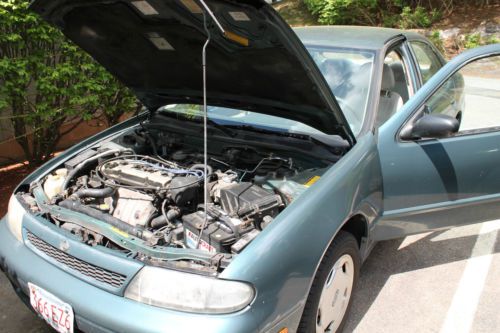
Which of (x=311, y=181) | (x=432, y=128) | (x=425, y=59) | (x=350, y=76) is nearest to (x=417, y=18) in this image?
(x=425, y=59)

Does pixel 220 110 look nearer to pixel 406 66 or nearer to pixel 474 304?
pixel 406 66

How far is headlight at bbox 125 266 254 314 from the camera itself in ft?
5.44

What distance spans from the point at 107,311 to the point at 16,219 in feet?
3.17

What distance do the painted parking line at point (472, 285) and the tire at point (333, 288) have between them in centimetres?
65

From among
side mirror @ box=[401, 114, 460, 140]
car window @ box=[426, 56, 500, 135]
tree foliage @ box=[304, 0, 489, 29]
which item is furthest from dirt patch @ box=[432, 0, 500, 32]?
side mirror @ box=[401, 114, 460, 140]

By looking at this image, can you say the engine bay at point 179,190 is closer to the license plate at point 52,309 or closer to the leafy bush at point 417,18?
the license plate at point 52,309

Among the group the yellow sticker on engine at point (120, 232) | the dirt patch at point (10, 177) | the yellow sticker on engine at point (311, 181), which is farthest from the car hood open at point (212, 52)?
the dirt patch at point (10, 177)

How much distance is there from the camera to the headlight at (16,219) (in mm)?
2275

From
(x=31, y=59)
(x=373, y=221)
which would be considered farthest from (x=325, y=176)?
(x=31, y=59)

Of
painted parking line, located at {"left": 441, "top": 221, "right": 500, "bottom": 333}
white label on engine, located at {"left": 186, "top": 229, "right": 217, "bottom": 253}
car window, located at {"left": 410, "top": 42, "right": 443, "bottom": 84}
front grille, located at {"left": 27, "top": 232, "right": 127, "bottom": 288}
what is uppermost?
car window, located at {"left": 410, "top": 42, "right": 443, "bottom": 84}

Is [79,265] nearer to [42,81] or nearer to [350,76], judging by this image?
[350,76]

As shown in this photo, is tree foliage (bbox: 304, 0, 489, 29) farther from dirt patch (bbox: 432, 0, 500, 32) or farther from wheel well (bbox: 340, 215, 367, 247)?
wheel well (bbox: 340, 215, 367, 247)

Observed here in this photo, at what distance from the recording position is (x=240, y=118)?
10.0 ft

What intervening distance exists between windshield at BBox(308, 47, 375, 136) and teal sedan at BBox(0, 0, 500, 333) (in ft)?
0.03
